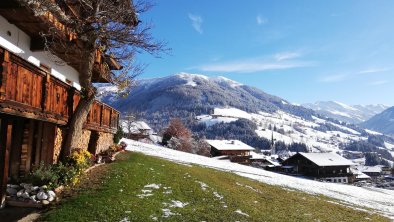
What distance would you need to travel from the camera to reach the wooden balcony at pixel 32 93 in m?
11.6

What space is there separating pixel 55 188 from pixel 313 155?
4170 inches

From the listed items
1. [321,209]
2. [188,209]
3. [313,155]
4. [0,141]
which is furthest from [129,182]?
[313,155]

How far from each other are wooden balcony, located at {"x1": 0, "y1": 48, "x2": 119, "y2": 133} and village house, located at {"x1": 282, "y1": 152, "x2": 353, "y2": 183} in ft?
317

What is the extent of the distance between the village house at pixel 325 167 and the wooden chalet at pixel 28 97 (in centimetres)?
9506

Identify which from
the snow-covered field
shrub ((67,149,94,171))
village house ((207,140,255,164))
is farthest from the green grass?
village house ((207,140,255,164))

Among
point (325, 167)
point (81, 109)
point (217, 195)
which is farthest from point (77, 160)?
point (325, 167)

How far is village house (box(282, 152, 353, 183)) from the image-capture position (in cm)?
10662

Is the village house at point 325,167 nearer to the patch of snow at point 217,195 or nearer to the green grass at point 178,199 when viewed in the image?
the green grass at point 178,199

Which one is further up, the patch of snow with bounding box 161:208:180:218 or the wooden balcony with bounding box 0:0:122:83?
the wooden balcony with bounding box 0:0:122:83

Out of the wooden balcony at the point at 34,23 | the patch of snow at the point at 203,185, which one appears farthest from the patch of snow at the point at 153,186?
the wooden balcony at the point at 34,23

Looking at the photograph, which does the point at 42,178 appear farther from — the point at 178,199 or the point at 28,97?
the point at 178,199

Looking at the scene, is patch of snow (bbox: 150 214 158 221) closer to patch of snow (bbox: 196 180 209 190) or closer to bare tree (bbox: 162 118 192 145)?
patch of snow (bbox: 196 180 209 190)

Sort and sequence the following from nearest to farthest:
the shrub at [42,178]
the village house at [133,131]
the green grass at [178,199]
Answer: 1. the green grass at [178,199]
2. the shrub at [42,178]
3. the village house at [133,131]

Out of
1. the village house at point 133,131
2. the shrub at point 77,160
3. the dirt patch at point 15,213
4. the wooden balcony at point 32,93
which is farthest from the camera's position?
the village house at point 133,131
